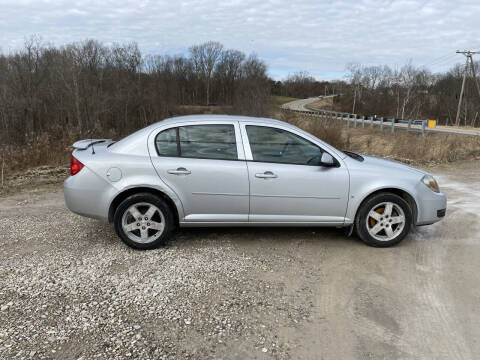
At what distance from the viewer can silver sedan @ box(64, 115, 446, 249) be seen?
416 cm

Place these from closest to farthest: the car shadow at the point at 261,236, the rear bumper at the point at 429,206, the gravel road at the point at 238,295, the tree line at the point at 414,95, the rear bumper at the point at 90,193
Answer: the gravel road at the point at 238,295 → the rear bumper at the point at 90,193 → the rear bumper at the point at 429,206 → the car shadow at the point at 261,236 → the tree line at the point at 414,95

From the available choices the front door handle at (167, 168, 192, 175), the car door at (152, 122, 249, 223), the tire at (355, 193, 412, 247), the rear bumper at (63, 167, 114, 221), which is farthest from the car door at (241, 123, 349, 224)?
the rear bumper at (63, 167, 114, 221)

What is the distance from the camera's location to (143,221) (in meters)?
4.23

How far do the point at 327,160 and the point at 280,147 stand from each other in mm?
577

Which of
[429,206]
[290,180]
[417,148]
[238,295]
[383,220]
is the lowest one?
[238,295]

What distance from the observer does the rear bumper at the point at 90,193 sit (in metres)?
4.14

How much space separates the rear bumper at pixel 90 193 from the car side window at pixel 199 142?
0.79 metres

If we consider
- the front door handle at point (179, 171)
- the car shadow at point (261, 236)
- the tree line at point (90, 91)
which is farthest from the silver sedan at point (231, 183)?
the tree line at point (90, 91)

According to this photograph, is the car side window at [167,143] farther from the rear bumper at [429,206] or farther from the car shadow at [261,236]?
the rear bumper at [429,206]

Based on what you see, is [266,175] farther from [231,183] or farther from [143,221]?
[143,221]

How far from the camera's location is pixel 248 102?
28.4 m

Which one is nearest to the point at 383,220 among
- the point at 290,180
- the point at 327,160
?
the point at 327,160

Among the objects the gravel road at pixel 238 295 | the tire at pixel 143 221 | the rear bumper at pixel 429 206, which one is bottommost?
the gravel road at pixel 238 295

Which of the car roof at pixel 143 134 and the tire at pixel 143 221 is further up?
the car roof at pixel 143 134
